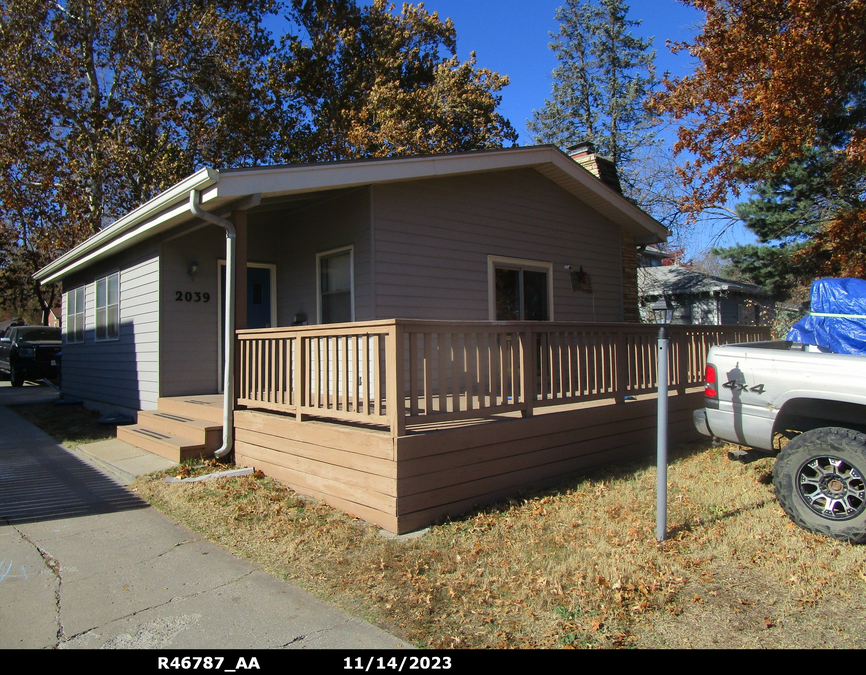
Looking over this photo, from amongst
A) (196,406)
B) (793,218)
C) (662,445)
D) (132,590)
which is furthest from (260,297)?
(793,218)

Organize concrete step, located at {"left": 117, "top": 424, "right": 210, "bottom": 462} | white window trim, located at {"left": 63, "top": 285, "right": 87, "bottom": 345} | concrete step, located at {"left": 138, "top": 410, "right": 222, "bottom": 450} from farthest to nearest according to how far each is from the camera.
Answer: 1. white window trim, located at {"left": 63, "top": 285, "right": 87, "bottom": 345}
2. concrete step, located at {"left": 138, "top": 410, "right": 222, "bottom": 450}
3. concrete step, located at {"left": 117, "top": 424, "right": 210, "bottom": 462}

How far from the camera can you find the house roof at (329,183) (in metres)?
6.07

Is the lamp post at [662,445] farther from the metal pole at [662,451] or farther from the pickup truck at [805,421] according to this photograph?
the pickup truck at [805,421]

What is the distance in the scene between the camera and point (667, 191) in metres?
23.5

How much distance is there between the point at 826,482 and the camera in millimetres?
4113

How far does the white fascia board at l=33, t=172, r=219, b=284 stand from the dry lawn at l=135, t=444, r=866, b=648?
3116mm

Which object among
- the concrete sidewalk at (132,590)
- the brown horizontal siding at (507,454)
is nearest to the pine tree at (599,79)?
the brown horizontal siding at (507,454)

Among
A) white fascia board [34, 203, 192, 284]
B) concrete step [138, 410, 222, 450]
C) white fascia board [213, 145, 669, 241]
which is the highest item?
white fascia board [213, 145, 669, 241]

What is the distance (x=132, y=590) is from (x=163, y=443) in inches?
123

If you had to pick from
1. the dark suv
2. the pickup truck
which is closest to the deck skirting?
the pickup truck

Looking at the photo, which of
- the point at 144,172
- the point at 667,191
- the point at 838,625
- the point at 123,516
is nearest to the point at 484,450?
the point at 838,625

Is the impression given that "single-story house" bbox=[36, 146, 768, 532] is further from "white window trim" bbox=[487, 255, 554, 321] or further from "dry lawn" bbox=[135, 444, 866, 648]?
"dry lawn" bbox=[135, 444, 866, 648]

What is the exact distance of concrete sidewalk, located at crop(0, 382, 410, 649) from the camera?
10.3 ft
